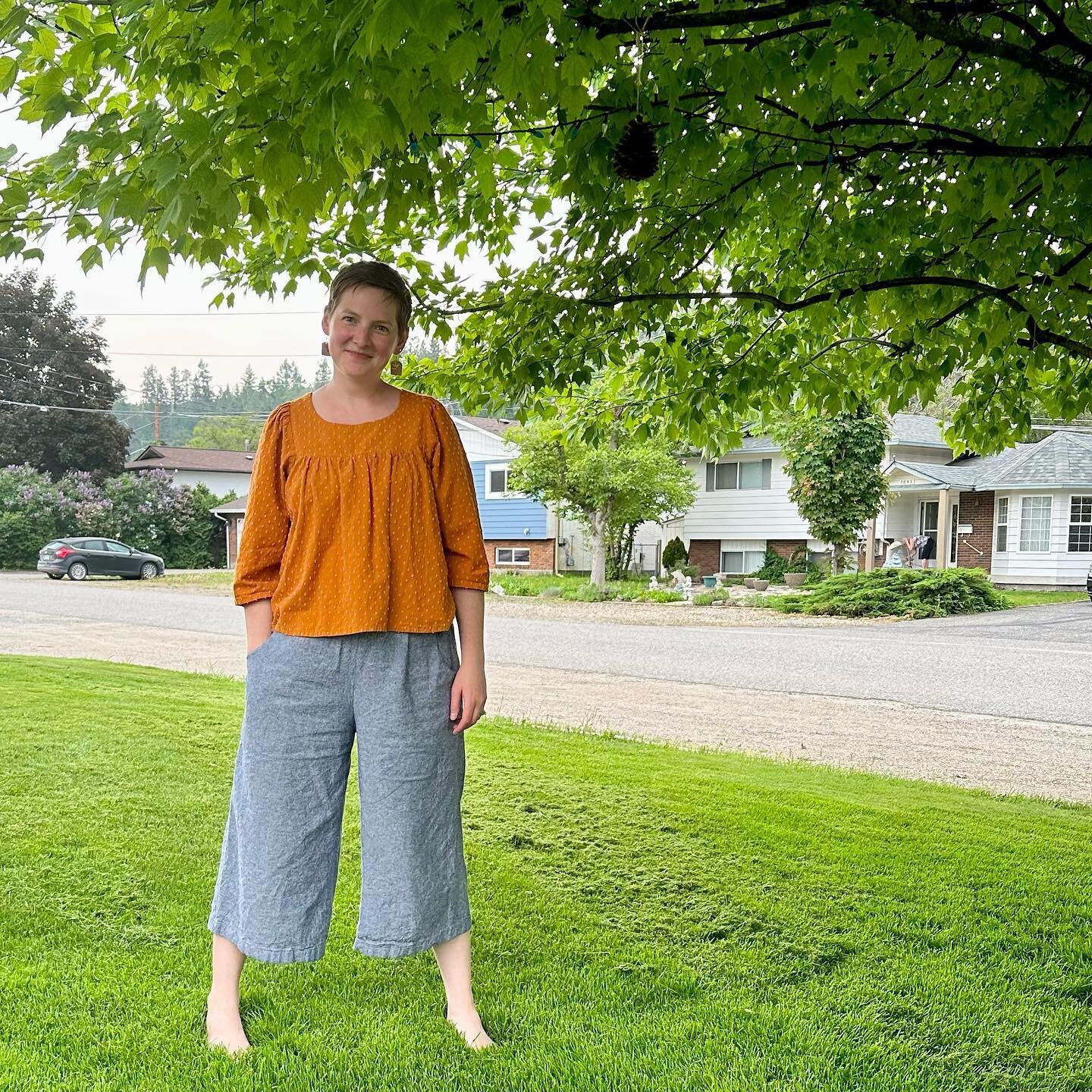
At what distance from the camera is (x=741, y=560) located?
3088cm

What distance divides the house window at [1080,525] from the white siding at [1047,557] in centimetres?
12

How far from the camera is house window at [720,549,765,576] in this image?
30.6 meters

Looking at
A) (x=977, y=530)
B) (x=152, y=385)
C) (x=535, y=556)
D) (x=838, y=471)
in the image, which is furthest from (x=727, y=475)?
(x=152, y=385)

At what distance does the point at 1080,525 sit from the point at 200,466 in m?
37.5

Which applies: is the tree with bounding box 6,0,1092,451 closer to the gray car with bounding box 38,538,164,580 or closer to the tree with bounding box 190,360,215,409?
the gray car with bounding box 38,538,164,580

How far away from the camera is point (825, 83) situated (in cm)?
348

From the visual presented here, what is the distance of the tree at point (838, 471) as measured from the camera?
22359 millimetres

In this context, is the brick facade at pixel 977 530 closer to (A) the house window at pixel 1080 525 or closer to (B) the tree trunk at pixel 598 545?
(A) the house window at pixel 1080 525

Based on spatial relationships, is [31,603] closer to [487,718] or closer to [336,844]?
[487,718]

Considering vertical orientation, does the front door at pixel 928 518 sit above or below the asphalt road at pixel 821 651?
above

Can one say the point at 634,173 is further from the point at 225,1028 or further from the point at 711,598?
the point at 711,598

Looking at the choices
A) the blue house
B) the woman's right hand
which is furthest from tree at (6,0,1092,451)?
the blue house

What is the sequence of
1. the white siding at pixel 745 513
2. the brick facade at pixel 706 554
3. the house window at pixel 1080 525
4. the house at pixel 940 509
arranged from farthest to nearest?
the brick facade at pixel 706 554, the white siding at pixel 745 513, the house at pixel 940 509, the house window at pixel 1080 525

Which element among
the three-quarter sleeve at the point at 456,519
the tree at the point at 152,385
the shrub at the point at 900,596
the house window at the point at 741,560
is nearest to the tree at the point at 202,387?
the tree at the point at 152,385
